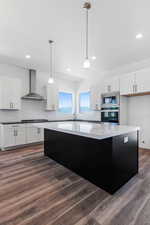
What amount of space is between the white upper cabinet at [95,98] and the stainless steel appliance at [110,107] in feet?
0.54

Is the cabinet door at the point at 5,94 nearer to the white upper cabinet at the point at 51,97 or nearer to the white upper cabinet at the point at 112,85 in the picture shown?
the white upper cabinet at the point at 51,97

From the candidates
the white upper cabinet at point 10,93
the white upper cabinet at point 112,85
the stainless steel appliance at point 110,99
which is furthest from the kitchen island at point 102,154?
the white upper cabinet at point 10,93

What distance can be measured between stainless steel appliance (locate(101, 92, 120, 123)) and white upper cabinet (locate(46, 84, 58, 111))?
1991 mm

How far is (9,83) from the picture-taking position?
13.9 feet

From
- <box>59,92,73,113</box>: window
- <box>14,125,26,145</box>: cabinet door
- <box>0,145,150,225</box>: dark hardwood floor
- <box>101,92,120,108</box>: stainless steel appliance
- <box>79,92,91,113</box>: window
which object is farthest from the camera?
<box>79,92,91,113</box>: window

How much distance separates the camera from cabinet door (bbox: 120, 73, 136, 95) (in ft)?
13.0

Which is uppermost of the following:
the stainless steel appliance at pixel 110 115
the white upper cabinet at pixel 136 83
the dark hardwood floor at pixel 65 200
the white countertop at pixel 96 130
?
the white upper cabinet at pixel 136 83

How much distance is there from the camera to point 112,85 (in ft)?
14.8

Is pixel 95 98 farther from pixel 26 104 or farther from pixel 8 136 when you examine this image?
pixel 8 136

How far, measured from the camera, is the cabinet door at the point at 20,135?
4228 millimetres

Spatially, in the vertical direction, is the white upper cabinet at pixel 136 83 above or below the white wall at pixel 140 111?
above

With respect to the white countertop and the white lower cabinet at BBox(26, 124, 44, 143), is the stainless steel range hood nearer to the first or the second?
the white lower cabinet at BBox(26, 124, 44, 143)

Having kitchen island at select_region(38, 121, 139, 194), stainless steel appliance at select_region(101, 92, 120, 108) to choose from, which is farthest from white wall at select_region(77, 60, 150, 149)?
kitchen island at select_region(38, 121, 139, 194)

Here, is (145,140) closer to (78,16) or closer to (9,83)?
(78,16)
